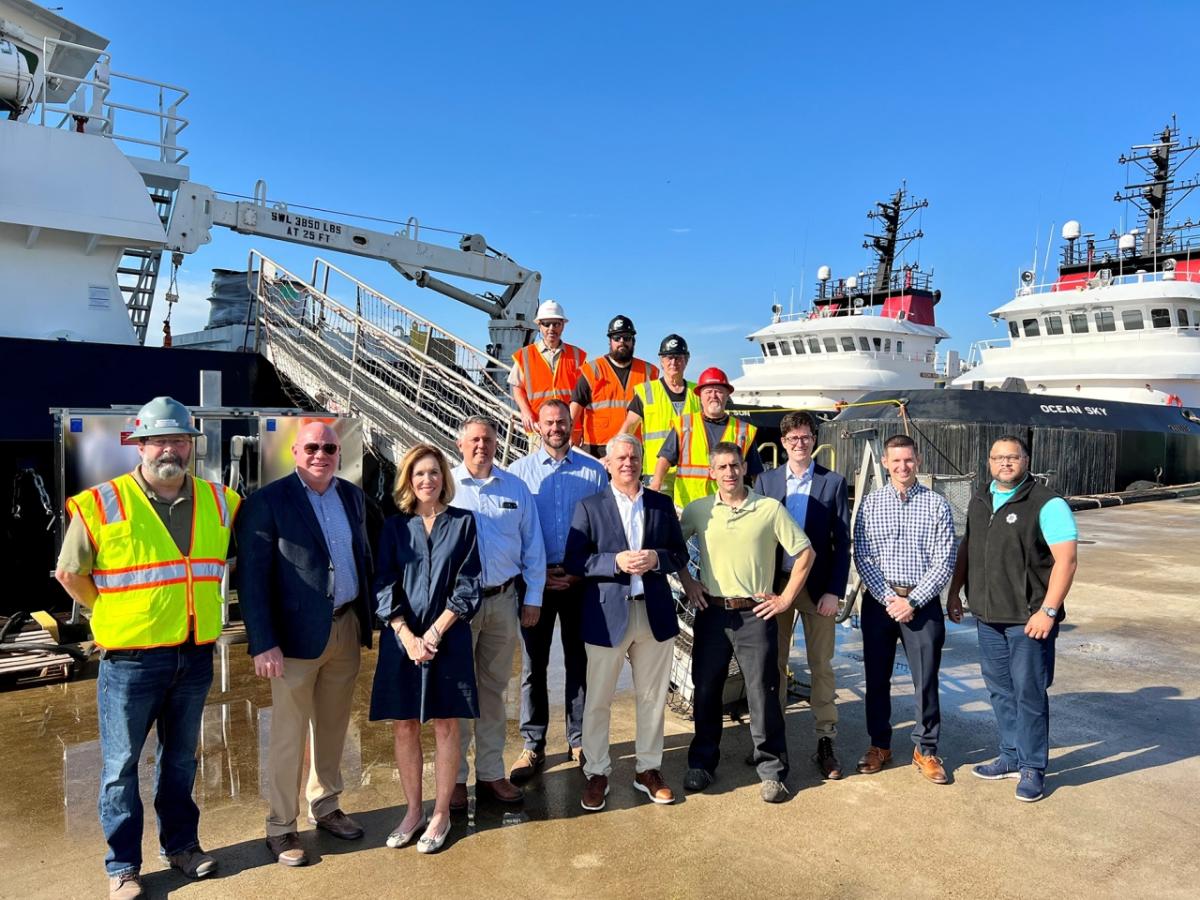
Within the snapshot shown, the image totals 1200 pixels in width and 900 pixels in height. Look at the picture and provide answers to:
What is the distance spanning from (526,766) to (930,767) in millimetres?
1773

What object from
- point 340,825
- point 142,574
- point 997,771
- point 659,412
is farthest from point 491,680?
point 997,771

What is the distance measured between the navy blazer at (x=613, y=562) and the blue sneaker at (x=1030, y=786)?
157 centimetres

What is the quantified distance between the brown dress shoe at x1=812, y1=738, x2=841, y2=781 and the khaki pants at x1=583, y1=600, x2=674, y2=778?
776mm

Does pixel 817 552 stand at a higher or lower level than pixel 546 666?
higher

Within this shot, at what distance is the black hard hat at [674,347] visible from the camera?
4.30 metres

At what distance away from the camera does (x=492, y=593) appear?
335 centimetres

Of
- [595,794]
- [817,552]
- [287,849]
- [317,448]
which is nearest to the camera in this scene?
[287,849]

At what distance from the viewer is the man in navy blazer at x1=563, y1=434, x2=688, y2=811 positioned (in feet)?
11.2

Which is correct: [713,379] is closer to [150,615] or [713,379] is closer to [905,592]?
[905,592]

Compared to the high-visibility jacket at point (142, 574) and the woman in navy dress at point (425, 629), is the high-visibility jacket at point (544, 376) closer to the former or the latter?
the woman in navy dress at point (425, 629)

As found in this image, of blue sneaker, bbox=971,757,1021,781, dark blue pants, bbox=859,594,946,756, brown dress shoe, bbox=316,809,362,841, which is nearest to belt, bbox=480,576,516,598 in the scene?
brown dress shoe, bbox=316,809,362,841

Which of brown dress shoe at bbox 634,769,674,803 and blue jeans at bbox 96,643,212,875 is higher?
blue jeans at bbox 96,643,212,875

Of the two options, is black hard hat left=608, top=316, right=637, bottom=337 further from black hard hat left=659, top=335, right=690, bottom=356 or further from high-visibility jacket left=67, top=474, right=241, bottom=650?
high-visibility jacket left=67, top=474, right=241, bottom=650

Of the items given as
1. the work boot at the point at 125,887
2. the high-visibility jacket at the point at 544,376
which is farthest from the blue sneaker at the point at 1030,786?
the work boot at the point at 125,887
